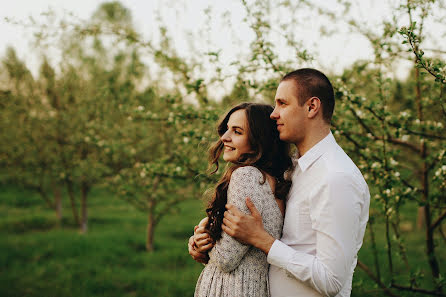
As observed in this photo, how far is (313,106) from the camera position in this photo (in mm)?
2209

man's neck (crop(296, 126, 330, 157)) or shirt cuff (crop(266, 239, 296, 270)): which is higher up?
man's neck (crop(296, 126, 330, 157))

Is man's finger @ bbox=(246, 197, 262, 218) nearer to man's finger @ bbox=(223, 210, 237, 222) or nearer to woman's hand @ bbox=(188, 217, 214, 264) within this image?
man's finger @ bbox=(223, 210, 237, 222)

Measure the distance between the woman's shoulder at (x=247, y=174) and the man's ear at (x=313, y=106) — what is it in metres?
0.46

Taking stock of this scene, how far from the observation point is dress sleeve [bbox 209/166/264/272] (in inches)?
83.4

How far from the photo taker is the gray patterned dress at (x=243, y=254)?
2133mm

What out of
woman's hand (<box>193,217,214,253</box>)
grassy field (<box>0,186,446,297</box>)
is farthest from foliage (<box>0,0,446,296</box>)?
woman's hand (<box>193,217,214,253</box>)

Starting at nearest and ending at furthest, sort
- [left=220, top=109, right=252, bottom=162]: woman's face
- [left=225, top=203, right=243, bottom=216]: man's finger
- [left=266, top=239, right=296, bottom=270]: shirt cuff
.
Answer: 1. [left=266, top=239, right=296, bottom=270]: shirt cuff
2. [left=225, top=203, right=243, bottom=216]: man's finger
3. [left=220, top=109, right=252, bottom=162]: woman's face

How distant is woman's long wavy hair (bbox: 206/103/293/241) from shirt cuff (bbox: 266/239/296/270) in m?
0.34

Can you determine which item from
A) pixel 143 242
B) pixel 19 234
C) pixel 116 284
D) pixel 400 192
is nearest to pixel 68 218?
pixel 19 234

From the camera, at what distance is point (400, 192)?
3.31 metres

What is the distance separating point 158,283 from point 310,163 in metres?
5.38

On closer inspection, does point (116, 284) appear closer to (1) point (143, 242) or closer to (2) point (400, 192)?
(1) point (143, 242)

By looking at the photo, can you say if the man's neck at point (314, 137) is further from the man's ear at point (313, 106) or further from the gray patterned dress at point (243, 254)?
the gray patterned dress at point (243, 254)

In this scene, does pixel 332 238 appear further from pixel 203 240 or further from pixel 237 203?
pixel 203 240
